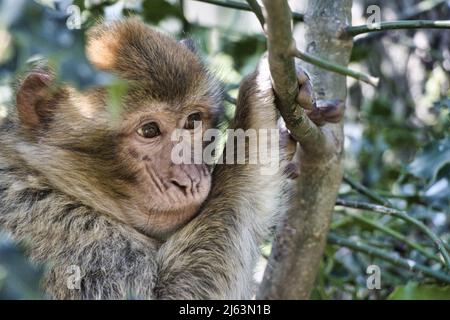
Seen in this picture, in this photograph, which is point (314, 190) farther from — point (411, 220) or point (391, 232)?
point (391, 232)

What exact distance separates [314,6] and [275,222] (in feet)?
4.12

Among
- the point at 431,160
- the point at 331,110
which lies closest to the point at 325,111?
A: the point at 331,110

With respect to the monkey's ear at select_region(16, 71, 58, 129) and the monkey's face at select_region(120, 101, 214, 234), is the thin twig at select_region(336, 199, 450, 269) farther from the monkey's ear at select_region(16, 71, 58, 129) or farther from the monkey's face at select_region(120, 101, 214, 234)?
the monkey's ear at select_region(16, 71, 58, 129)

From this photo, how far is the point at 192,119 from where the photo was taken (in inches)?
157

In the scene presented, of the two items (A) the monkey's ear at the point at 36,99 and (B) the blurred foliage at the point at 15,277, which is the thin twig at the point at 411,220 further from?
(B) the blurred foliage at the point at 15,277

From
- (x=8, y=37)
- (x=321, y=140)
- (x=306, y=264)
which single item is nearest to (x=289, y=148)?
(x=321, y=140)

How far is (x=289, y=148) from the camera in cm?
395

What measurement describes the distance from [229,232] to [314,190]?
590 mm

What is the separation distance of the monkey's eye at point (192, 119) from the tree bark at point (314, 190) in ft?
1.97

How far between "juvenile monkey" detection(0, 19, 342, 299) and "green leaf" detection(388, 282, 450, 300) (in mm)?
954

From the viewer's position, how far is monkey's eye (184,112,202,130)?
12.9ft

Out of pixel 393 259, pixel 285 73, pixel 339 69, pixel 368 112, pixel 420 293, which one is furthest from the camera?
pixel 368 112

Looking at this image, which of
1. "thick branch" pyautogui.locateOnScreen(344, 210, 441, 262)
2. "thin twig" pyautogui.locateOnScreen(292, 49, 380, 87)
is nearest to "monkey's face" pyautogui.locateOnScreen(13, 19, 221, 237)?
"thin twig" pyautogui.locateOnScreen(292, 49, 380, 87)
